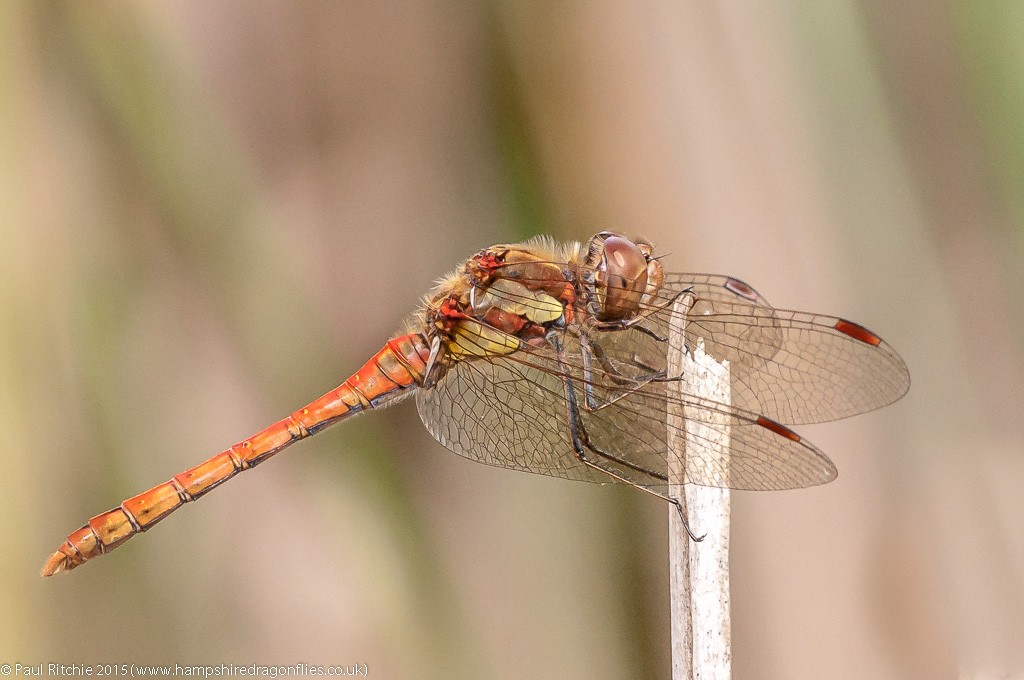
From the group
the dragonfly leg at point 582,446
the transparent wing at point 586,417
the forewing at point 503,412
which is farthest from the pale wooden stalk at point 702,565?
the forewing at point 503,412

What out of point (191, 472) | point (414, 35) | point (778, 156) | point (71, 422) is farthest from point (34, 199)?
point (778, 156)

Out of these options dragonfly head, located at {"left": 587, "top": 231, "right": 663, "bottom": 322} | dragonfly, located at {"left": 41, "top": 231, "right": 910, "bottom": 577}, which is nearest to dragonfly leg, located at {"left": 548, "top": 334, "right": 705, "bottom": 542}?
dragonfly, located at {"left": 41, "top": 231, "right": 910, "bottom": 577}

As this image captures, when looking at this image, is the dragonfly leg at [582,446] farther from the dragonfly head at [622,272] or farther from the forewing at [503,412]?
the dragonfly head at [622,272]

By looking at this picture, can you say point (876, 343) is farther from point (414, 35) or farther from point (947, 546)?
point (414, 35)

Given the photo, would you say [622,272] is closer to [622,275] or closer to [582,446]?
[622,275]

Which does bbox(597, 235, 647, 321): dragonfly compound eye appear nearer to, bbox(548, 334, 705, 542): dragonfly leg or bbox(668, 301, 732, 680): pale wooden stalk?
bbox(548, 334, 705, 542): dragonfly leg

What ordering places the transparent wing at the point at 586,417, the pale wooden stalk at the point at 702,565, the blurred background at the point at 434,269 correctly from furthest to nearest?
the blurred background at the point at 434,269 < the transparent wing at the point at 586,417 < the pale wooden stalk at the point at 702,565
